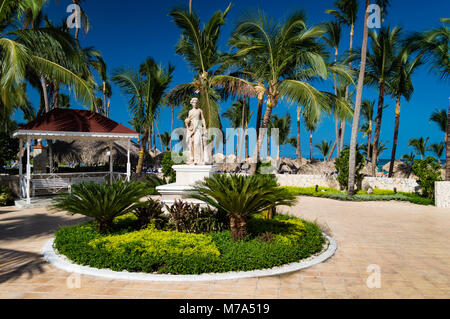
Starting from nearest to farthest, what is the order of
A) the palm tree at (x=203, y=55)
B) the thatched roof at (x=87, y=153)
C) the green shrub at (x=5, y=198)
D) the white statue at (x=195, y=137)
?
the white statue at (x=195, y=137), the green shrub at (x=5, y=198), the palm tree at (x=203, y=55), the thatched roof at (x=87, y=153)

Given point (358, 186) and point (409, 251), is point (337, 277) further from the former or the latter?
point (358, 186)

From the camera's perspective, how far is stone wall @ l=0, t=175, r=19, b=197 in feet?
41.9

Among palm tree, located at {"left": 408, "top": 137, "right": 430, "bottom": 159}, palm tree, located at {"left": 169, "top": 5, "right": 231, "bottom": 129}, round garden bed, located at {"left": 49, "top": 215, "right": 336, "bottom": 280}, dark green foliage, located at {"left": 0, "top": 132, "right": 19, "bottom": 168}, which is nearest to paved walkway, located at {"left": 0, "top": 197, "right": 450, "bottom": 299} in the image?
round garden bed, located at {"left": 49, "top": 215, "right": 336, "bottom": 280}

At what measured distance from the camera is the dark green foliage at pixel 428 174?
509 inches

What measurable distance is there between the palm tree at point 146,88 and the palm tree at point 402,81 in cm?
A: 1265

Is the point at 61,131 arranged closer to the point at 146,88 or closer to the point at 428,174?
the point at 146,88

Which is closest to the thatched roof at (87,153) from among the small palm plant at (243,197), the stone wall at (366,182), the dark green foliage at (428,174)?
the stone wall at (366,182)

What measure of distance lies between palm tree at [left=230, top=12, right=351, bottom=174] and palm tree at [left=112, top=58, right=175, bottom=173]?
4.98 meters

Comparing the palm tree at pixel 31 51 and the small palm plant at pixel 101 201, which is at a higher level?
the palm tree at pixel 31 51

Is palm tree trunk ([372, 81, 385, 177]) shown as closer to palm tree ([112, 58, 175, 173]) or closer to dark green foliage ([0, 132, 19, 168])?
palm tree ([112, 58, 175, 173])

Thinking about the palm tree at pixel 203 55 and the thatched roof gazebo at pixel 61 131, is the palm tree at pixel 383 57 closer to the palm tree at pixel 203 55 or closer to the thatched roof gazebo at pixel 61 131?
the palm tree at pixel 203 55
